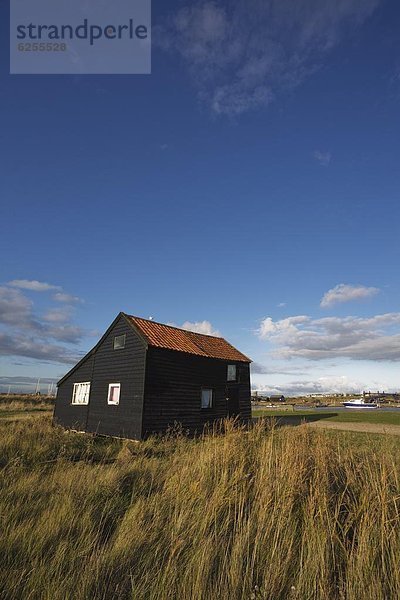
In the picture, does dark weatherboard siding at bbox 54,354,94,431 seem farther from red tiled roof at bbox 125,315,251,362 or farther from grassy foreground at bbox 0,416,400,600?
grassy foreground at bbox 0,416,400,600

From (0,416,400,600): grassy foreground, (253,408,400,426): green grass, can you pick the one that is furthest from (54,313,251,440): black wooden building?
(0,416,400,600): grassy foreground

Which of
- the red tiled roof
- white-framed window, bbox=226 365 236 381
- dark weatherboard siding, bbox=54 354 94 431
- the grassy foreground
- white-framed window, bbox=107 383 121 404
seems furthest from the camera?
white-framed window, bbox=226 365 236 381

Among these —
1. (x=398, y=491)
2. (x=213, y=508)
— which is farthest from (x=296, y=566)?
(x=398, y=491)

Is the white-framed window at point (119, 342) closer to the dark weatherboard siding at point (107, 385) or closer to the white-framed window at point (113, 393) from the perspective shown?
the dark weatherboard siding at point (107, 385)

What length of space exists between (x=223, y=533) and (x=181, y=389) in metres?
17.2

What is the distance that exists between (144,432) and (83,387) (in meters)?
8.19

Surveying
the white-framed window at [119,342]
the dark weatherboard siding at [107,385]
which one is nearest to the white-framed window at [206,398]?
the dark weatherboard siding at [107,385]

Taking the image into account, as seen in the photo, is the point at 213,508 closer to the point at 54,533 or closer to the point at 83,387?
the point at 54,533

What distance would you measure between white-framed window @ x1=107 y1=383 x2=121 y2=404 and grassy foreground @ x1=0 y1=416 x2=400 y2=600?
15.4m

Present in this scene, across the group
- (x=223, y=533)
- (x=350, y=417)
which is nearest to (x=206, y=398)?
(x=350, y=417)

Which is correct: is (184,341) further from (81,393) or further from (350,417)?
(350,417)

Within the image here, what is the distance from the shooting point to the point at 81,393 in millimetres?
24797

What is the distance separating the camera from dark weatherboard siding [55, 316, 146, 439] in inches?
768

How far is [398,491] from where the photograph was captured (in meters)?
4.01
